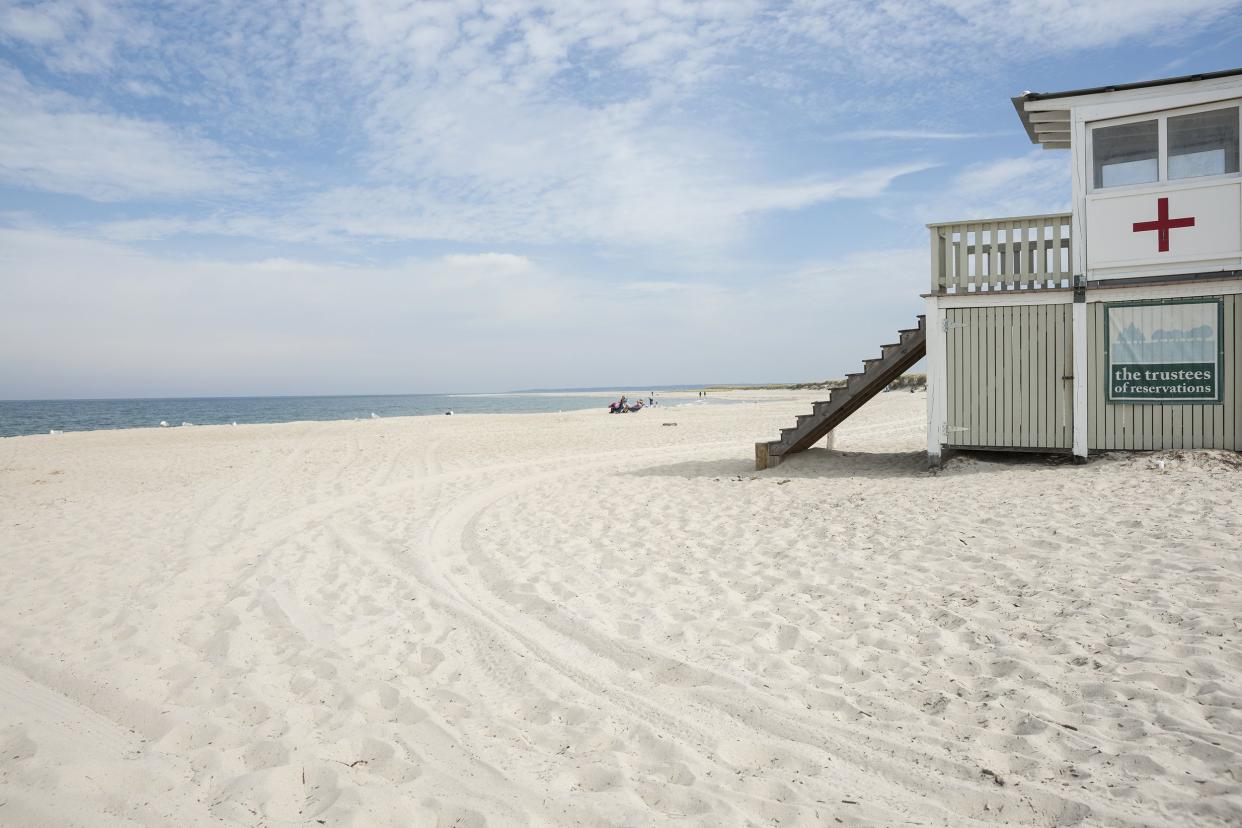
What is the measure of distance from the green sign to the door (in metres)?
0.53

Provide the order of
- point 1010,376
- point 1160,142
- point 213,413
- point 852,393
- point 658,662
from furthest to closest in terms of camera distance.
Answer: point 213,413
point 852,393
point 1010,376
point 1160,142
point 658,662

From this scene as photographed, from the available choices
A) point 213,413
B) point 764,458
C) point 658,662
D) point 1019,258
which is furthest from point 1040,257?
point 213,413

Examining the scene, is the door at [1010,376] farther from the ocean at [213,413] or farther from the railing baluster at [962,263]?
the ocean at [213,413]

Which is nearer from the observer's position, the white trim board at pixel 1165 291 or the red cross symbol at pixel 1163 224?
the white trim board at pixel 1165 291

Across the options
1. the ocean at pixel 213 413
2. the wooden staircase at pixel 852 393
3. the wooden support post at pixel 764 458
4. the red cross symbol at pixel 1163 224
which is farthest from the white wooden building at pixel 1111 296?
the ocean at pixel 213 413

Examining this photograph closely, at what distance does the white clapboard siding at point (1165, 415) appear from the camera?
8.70m

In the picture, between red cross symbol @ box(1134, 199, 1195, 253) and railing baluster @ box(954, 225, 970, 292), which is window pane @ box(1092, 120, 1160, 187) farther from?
railing baluster @ box(954, 225, 970, 292)

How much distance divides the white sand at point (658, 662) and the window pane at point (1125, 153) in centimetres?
376

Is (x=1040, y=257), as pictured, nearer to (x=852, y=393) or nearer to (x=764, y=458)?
(x=852, y=393)

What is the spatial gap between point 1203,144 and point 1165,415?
11.6ft

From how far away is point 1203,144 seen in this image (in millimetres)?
9023

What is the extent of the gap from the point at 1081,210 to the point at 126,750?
1139 centimetres

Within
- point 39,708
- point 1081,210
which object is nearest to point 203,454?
point 39,708

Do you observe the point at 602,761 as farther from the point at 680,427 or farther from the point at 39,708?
the point at 680,427
